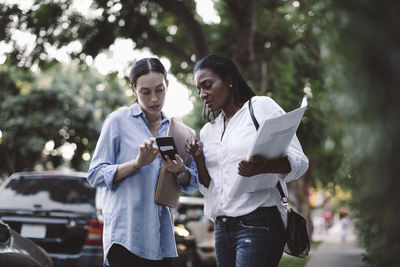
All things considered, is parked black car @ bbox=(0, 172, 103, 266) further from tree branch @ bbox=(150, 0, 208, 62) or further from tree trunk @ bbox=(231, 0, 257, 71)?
tree trunk @ bbox=(231, 0, 257, 71)

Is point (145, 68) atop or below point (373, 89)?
atop

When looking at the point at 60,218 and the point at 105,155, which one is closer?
the point at 105,155

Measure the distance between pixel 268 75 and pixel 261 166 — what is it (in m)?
8.79

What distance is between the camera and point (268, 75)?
10.9 m

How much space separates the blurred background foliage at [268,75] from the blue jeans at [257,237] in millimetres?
445

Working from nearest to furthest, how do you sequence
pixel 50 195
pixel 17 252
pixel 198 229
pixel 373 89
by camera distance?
pixel 373 89 → pixel 17 252 → pixel 50 195 → pixel 198 229

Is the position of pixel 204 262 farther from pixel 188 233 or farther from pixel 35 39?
pixel 35 39

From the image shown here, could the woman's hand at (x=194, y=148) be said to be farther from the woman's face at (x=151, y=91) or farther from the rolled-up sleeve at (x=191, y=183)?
the woman's face at (x=151, y=91)

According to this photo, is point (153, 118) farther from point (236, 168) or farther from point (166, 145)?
point (236, 168)

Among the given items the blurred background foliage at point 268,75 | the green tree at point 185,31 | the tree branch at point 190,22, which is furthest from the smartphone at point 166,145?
the tree branch at point 190,22

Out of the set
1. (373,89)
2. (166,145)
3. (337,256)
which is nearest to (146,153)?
(166,145)

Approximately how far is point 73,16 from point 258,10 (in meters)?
3.89

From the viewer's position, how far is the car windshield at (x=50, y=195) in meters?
5.91

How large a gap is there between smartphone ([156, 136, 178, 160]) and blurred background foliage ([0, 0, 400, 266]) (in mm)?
833
